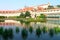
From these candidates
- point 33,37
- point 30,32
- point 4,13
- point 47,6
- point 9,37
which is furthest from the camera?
point 47,6

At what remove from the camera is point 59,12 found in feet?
125

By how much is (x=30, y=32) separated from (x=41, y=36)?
3.74 ft

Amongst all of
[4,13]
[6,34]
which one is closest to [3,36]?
[6,34]

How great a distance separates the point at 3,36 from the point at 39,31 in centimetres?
207

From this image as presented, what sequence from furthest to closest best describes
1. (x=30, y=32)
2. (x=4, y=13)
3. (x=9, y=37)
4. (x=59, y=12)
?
(x=4, y=13) < (x=59, y=12) < (x=30, y=32) < (x=9, y=37)

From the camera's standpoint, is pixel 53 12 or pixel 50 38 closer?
pixel 50 38

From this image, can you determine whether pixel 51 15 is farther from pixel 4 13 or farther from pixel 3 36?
pixel 3 36

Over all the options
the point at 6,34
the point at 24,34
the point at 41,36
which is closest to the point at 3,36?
the point at 6,34

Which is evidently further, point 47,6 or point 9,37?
point 47,6

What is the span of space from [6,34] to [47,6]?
1503 inches

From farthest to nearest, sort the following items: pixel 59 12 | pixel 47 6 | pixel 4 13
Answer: pixel 47 6
pixel 4 13
pixel 59 12

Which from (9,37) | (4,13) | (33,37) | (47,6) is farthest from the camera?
(47,6)

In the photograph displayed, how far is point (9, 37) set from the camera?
9.95 meters

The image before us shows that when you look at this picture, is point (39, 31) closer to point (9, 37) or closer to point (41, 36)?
point (41, 36)
